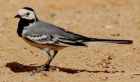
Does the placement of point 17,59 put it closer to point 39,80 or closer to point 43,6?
point 39,80

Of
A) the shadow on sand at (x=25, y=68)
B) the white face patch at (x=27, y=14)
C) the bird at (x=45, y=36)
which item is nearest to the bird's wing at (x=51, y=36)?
the bird at (x=45, y=36)

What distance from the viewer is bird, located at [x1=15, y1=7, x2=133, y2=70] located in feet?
27.9

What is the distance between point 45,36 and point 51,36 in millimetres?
72

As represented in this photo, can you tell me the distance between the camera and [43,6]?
1305 cm

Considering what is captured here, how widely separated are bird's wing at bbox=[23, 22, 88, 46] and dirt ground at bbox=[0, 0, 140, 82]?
0.76 feet

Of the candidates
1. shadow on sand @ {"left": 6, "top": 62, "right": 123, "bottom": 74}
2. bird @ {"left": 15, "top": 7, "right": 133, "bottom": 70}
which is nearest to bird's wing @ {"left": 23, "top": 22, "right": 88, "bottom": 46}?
bird @ {"left": 15, "top": 7, "right": 133, "bottom": 70}

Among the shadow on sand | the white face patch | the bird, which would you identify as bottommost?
the shadow on sand

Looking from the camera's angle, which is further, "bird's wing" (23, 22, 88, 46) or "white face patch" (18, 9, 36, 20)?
"white face patch" (18, 9, 36, 20)

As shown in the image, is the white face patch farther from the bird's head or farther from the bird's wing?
the bird's wing

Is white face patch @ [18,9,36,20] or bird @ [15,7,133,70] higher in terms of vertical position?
white face patch @ [18,9,36,20]

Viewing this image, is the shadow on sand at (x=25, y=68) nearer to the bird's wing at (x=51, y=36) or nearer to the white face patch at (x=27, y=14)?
the bird's wing at (x=51, y=36)

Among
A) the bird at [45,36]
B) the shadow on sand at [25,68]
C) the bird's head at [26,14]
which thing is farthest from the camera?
the shadow on sand at [25,68]

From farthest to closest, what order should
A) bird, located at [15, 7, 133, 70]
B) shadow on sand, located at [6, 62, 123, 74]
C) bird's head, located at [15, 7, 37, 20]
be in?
1. shadow on sand, located at [6, 62, 123, 74]
2. bird's head, located at [15, 7, 37, 20]
3. bird, located at [15, 7, 133, 70]

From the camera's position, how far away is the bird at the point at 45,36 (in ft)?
27.9
